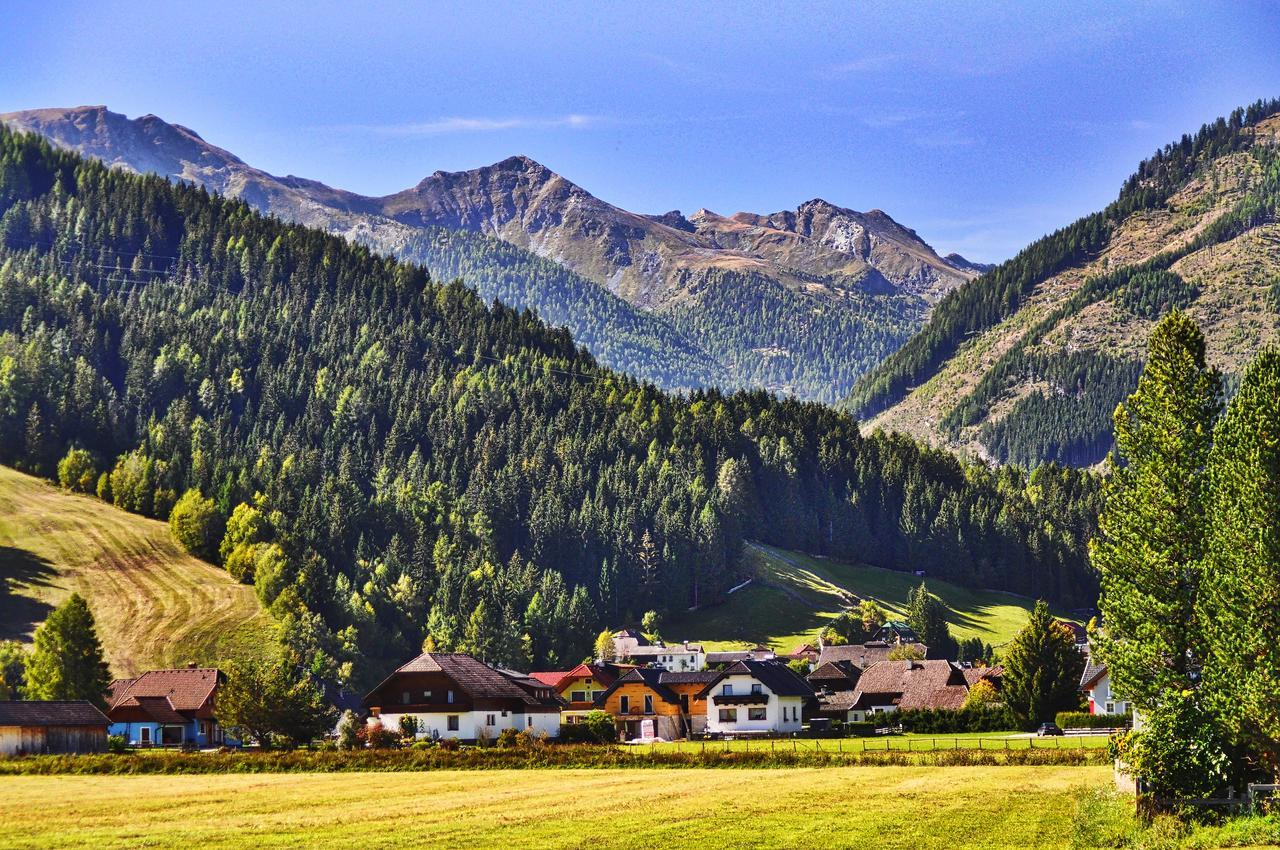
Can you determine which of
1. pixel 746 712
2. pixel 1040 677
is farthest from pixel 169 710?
pixel 1040 677

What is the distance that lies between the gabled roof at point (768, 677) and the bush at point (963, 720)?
11998mm

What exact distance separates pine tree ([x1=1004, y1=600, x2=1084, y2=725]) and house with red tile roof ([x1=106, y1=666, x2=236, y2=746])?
2409 inches

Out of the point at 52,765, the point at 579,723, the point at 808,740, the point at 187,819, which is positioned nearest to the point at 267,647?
the point at 579,723

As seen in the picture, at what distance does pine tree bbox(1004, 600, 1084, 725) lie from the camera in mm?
113625

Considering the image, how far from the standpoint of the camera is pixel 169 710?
12025 centimetres

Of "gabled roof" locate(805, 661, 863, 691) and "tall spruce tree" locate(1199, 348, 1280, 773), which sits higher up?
"tall spruce tree" locate(1199, 348, 1280, 773)

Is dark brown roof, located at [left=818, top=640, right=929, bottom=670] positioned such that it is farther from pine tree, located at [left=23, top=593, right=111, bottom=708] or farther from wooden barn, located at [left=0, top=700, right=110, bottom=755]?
wooden barn, located at [left=0, top=700, right=110, bottom=755]

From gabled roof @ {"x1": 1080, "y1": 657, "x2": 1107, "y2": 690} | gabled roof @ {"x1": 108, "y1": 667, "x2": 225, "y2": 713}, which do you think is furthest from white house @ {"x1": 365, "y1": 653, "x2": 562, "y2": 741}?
gabled roof @ {"x1": 1080, "y1": 657, "x2": 1107, "y2": 690}

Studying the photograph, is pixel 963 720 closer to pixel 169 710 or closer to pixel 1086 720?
pixel 1086 720

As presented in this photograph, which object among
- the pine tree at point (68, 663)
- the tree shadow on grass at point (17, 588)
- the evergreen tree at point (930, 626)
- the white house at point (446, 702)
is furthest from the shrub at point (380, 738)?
the evergreen tree at point (930, 626)

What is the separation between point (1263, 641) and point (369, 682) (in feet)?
417

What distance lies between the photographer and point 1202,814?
49344mm

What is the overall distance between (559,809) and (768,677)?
7427 centimetres

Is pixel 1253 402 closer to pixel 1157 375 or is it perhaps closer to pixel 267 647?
pixel 1157 375
